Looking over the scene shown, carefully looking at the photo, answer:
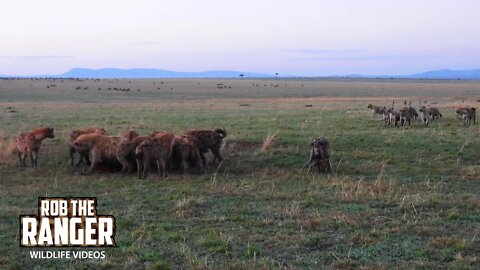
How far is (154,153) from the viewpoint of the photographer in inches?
580

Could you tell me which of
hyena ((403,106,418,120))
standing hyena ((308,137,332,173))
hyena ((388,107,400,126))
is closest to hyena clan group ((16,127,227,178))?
standing hyena ((308,137,332,173))

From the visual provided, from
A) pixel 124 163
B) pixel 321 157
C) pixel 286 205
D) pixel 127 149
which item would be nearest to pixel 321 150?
pixel 321 157

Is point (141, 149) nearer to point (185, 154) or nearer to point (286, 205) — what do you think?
point (185, 154)

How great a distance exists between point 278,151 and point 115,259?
1004 cm

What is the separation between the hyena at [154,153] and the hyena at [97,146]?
1008 mm

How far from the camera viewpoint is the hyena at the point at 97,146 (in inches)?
609

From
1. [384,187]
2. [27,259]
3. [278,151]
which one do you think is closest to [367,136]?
[278,151]

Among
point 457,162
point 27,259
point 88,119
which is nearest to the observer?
point 27,259

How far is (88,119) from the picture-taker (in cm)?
Result: 2881

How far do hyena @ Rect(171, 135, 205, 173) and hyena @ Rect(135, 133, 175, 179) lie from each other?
0.36m

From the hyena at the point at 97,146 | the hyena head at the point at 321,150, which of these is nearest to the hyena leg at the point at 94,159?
the hyena at the point at 97,146

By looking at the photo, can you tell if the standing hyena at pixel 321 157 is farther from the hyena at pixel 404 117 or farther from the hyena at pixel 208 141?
the hyena at pixel 404 117

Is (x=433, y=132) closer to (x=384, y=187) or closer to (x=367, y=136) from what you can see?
(x=367, y=136)

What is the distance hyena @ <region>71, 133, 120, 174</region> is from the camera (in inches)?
609
